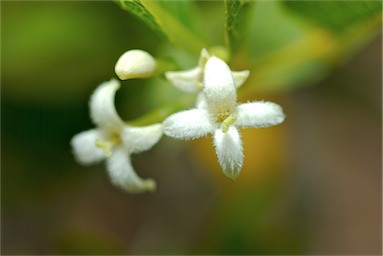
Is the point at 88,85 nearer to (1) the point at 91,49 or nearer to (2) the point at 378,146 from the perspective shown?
(1) the point at 91,49

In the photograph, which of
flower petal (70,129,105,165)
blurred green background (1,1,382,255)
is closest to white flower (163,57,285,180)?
flower petal (70,129,105,165)

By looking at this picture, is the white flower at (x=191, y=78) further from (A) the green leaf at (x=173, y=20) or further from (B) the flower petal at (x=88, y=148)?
(B) the flower petal at (x=88, y=148)

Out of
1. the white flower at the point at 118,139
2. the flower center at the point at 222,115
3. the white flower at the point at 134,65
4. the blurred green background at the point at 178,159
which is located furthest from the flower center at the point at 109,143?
the blurred green background at the point at 178,159

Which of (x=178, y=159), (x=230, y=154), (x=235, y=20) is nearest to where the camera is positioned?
(x=230, y=154)

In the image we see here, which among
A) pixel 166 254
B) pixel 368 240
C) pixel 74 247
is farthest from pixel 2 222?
pixel 368 240

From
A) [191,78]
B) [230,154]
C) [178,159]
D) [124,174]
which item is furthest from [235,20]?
[178,159]

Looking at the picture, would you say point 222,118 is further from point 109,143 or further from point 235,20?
point 109,143

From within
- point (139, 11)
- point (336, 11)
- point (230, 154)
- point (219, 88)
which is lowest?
point (230, 154)
